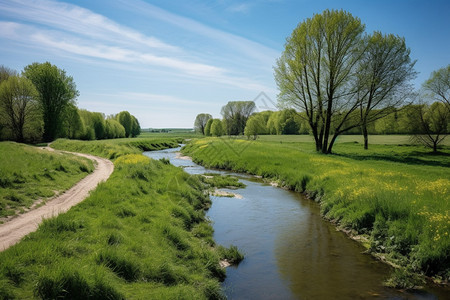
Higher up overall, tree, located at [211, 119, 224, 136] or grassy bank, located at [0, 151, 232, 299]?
tree, located at [211, 119, 224, 136]

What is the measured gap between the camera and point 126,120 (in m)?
113

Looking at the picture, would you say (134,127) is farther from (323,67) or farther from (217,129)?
(323,67)

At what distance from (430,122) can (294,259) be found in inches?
1387

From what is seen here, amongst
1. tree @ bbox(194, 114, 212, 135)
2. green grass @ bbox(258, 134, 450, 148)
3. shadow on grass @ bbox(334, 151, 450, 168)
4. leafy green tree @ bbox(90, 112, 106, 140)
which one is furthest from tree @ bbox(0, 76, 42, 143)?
tree @ bbox(194, 114, 212, 135)

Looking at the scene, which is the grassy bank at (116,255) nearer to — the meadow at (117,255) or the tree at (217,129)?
the meadow at (117,255)

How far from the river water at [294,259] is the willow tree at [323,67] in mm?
18990

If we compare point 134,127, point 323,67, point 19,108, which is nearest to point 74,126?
point 19,108

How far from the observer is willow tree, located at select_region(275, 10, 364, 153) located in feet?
98.9

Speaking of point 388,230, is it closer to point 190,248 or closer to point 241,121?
point 190,248

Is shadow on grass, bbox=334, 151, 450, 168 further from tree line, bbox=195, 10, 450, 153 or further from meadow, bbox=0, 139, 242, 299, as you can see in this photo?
meadow, bbox=0, 139, 242, 299

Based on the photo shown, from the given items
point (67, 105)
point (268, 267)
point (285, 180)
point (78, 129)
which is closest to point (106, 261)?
point (268, 267)

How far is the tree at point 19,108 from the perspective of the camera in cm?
4262

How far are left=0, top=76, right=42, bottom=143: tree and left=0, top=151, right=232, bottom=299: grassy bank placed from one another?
41.4 meters

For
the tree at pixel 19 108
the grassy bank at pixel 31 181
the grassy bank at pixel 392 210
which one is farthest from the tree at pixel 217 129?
the grassy bank at pixel 31 181
